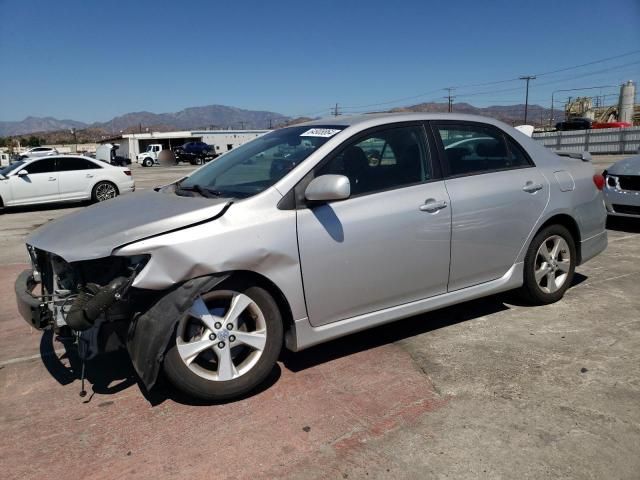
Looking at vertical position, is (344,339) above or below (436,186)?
below

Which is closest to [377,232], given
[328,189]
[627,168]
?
[328,189]

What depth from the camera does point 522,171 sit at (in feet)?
14.1

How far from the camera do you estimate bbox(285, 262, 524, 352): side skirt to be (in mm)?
3332

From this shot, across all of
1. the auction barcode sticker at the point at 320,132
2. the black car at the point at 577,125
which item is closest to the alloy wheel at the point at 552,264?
the auction barcode sticker at the point at 320,132

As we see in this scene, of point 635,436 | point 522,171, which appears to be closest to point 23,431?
point 635,436

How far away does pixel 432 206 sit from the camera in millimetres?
3713

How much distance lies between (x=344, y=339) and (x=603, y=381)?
1.75m

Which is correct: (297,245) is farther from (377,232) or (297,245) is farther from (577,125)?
(577,125)

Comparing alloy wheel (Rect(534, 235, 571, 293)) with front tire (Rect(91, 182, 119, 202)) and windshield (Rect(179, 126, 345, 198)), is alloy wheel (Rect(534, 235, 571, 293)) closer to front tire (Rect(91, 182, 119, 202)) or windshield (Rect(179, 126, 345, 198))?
windshield (Rect(179, 126, 345, 198))

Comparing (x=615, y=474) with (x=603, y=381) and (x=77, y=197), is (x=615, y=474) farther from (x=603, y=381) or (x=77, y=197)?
(x=77, y=197)

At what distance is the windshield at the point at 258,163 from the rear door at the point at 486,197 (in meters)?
0.98

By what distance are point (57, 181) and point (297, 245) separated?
1271cm

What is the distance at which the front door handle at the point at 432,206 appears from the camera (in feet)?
12.1

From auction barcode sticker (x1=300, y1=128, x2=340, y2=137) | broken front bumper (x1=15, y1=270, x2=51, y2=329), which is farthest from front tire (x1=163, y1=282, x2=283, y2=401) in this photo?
auction barcode sticker (x1=300, y1=128, x2=340, y2=137)
